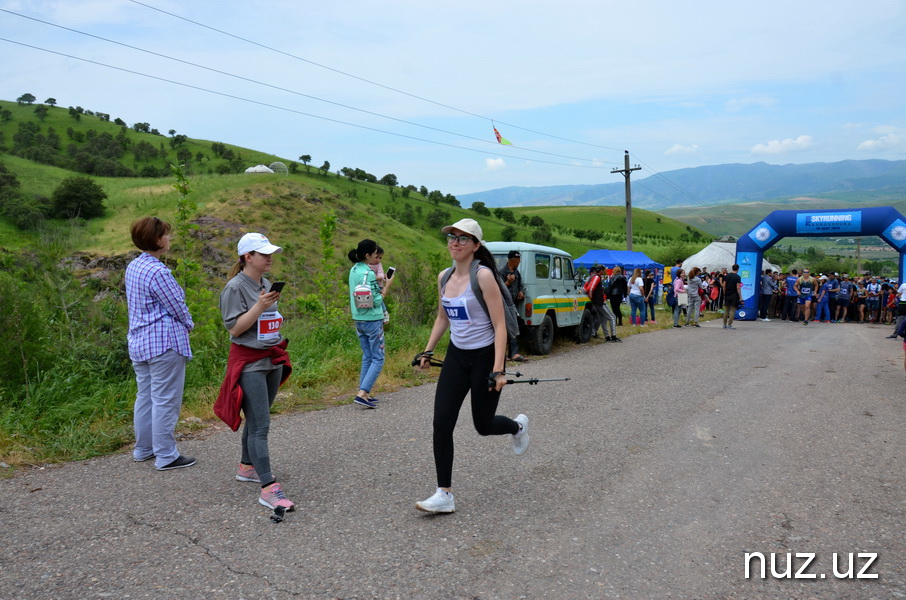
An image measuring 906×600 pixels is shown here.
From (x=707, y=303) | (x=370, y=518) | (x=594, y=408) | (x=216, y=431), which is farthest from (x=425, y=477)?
(x=707, y=303)

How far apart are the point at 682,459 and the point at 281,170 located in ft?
260

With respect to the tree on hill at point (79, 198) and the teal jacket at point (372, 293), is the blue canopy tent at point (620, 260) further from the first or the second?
the tree on hill at point (79, 198)

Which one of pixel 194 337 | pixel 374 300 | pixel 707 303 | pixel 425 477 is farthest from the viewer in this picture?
pixel 707 303

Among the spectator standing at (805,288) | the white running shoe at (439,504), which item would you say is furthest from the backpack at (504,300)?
the spectator standing at (805,288)

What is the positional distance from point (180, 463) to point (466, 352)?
2.66 m

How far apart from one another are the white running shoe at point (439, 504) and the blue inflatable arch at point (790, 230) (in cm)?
2350

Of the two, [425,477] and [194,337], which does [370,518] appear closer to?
[425,477]

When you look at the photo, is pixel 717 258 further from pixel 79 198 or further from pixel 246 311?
pixel 79 198

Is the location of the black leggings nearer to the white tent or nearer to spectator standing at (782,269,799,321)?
spectator standing at (782,269,799,321)

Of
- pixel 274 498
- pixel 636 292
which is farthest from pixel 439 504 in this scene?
pixel 636 292

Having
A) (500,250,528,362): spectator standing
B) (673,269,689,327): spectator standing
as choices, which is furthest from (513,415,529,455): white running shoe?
(673,269,689,327): spectator standing

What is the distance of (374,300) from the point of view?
7.25 m

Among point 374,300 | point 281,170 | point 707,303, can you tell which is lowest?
point 707,303

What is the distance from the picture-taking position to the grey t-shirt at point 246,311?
425cm
